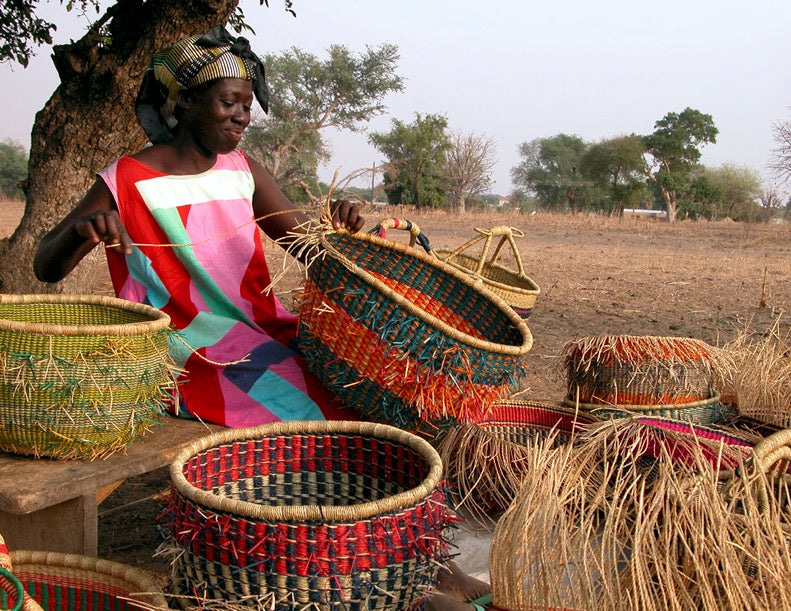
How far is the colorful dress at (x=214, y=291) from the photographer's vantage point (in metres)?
2.51

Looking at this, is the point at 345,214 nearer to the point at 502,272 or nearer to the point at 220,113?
the point at 220,113

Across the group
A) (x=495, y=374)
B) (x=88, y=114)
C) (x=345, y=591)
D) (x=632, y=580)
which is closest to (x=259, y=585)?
(x=345, y=591)

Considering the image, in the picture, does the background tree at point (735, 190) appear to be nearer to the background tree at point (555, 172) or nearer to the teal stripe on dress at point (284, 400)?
the background tree at point (555, 172)

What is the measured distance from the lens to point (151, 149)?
2.74 m

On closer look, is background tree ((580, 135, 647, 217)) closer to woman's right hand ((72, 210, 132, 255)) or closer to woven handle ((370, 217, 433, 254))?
woven handle ((370, 217, 433, 254))

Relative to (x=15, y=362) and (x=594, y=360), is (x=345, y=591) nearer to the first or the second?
(x=15, y=362)

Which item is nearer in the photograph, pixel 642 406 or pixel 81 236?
pixel 81 236

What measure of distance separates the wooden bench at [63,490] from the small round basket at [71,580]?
13cm

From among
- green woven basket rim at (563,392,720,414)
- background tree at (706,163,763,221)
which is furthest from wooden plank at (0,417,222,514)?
background tree at (706,163,763,221)

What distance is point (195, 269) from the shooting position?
8.79 feet

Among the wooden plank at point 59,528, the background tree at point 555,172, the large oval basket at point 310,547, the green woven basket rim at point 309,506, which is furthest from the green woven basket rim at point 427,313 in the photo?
the background tree at point 555,172

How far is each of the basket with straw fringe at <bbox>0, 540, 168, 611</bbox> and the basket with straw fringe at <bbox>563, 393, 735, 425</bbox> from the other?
5.86ft

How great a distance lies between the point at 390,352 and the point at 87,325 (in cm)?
75

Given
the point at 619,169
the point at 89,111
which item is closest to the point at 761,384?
the point at 89,111
